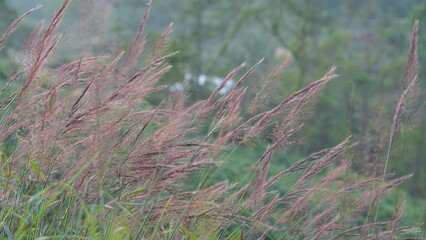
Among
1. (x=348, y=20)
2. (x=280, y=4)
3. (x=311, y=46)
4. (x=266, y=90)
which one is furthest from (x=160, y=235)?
(x=348, y=20)

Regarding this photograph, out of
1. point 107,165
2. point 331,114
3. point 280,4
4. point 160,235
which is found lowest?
point 331,114

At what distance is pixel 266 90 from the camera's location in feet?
9.17

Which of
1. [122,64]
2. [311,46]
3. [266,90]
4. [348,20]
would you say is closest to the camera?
[266,90]

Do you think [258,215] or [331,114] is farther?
[331,114]

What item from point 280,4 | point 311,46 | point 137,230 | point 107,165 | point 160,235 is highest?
point 107,165

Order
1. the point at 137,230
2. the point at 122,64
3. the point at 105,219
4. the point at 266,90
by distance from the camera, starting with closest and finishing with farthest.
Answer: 1. the point at 137,230
2. the point at 105,219
3. the point at 266,90
4. the point at 122,64

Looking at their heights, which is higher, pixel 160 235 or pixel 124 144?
pixel 124 144

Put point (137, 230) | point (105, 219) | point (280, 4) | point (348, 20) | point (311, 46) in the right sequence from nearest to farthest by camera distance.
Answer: point (137, 230) → point (105, 219) → point (280, 4) → point (311, 46) → point (348, 20)

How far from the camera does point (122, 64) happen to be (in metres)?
3.31

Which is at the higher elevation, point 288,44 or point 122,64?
point 122,64

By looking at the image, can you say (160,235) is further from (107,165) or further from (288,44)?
(288,44)

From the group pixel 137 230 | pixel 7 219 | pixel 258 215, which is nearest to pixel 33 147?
pixel 7 219

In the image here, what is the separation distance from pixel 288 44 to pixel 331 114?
3.35 m

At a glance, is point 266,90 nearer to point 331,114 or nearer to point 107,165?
point 107,165
